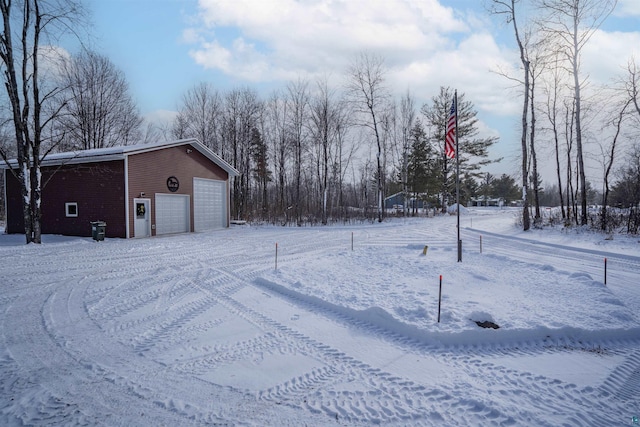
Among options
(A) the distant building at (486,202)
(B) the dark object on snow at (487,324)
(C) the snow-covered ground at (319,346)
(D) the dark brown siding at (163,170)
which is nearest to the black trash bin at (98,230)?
(D) the dark brown siding at (163,170)

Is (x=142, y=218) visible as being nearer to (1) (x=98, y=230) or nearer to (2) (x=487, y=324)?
(1) (x=98, y=230)

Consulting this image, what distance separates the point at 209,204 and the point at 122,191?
21.1 feet

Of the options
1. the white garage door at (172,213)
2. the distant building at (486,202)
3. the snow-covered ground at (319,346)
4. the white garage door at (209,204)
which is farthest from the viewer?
the distant building at (486,202)

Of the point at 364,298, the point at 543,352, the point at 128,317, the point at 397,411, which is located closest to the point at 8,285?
the point at 128,317

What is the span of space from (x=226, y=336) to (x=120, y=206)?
14760mm

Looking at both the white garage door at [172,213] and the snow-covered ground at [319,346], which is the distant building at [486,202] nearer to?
the white garage door at [172,213]

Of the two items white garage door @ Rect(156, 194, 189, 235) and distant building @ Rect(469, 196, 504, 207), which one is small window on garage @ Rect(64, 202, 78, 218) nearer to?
white garage door @ Rect(156, 194, 189, 235)

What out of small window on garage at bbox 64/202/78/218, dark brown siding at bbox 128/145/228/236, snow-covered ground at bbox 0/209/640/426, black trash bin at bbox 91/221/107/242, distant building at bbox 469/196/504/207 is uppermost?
dark brown siding at bbox 128/145/228/236

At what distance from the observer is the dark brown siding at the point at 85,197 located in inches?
654

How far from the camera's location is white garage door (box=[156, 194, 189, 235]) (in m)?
18.6

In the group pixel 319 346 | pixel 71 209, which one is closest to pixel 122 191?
pixel 71 209

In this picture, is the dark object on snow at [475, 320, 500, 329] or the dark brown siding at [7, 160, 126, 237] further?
the dark brown siding at [7, 160, 126, 237]

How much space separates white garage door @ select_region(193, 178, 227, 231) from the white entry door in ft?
10.9

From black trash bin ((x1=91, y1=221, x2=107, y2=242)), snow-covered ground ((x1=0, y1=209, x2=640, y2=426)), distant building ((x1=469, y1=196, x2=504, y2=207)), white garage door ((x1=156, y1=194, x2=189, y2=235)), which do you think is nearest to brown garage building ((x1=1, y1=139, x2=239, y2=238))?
white garage door ((x1=156, y1=194, x2=189, y2=235))
